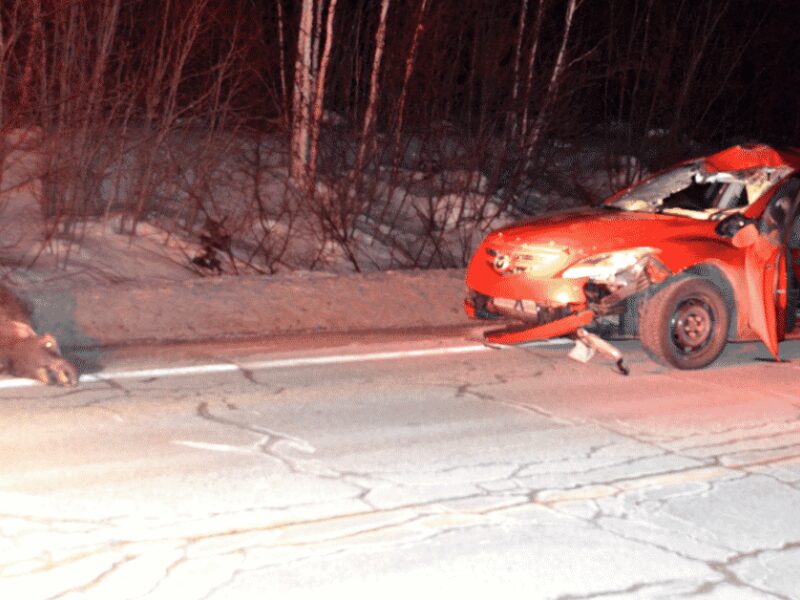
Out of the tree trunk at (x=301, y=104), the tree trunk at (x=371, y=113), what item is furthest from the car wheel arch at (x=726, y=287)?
the tree trunk at (x=301, y=104)

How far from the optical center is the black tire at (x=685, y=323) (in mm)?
9383

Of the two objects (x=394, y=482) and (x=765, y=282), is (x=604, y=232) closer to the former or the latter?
(x=765, y=282)

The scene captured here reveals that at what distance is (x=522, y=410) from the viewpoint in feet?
26.0

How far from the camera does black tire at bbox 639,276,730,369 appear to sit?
9.38 m

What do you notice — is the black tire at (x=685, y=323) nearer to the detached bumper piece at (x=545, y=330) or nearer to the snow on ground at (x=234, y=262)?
the detached bumper piece at (x=545, y=330)

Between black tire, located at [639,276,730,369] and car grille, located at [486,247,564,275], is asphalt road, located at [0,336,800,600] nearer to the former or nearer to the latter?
black tire, located at [639,276,730,369]

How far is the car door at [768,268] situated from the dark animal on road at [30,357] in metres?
5.07

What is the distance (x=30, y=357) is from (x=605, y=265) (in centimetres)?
411

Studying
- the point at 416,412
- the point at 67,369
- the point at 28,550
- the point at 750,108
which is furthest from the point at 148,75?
the point at 750,108

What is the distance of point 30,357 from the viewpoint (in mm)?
8242

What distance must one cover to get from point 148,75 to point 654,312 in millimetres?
6731

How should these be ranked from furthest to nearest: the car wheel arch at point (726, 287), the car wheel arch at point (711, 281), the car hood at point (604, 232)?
the car wheel arch at point (726, 287)
the car wheel arch at point (711, 281)
the car hood at point (604, 232)

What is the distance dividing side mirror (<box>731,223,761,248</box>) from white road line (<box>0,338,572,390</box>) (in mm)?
1628

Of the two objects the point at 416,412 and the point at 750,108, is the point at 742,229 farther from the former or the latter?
the point at 750,108
